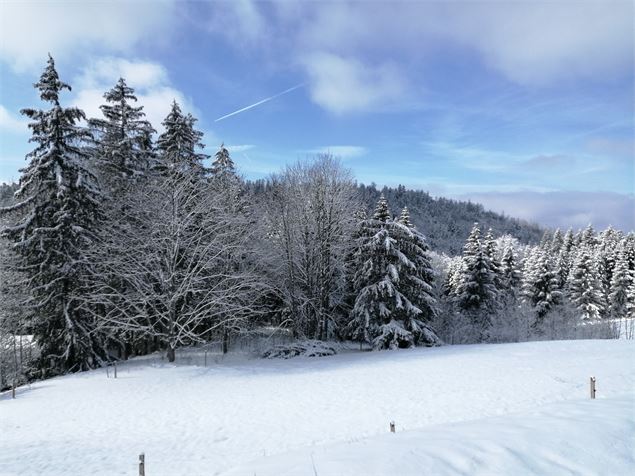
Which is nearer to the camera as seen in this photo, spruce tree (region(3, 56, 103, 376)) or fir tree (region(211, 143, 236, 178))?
spruce tree (region(3, 56, 103, 376))

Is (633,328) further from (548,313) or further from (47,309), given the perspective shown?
(47,309)

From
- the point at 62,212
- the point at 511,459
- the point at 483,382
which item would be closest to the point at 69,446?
the point at 511,459

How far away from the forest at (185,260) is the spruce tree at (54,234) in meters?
0.08

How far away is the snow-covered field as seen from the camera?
5539 mm

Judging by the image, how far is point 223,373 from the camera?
20.9 metres

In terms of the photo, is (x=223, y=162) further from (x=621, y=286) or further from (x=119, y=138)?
(x=621, y=286)

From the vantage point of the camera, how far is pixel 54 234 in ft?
70.6

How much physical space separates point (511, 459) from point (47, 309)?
2457 cm

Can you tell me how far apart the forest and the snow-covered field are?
3.92 m

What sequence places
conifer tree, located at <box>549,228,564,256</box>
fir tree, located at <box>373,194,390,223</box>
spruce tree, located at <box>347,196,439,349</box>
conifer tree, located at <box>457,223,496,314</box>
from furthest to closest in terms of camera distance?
conifer tree, located at <box>549,228,564,256</box> < conifer tree, located at <box>457,223,496,314</box> < fir tree, located at <box>373,194,390,223</box> < spruce tree, located at <box>347,196,439,349</box>

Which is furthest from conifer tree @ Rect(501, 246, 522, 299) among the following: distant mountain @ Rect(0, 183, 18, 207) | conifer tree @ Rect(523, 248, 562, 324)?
distant mountain @ Rect(0, 183, 18, 207)

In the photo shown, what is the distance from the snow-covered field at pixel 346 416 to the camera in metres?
5.54

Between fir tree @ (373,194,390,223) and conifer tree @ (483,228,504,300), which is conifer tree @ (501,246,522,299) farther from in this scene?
fir tree @ (373,194,390,223)

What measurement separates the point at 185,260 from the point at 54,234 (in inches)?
304
